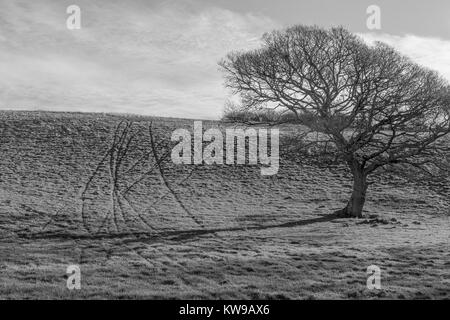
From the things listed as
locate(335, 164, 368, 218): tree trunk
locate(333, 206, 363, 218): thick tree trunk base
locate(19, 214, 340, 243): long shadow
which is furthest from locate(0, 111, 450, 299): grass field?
locate(335, 164, 368, 218): tree trunk

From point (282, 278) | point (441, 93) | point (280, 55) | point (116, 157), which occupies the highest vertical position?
point (280, 55)

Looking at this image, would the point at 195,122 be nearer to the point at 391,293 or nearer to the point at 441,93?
the point at 441,93

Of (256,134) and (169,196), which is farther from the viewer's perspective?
(256,134)

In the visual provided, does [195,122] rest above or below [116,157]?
above

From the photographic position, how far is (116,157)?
4828 centimetres

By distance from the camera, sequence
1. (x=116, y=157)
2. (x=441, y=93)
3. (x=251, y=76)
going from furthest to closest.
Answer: (x=116, y=157) → (x=251, y=76) → (x=441, y=93)

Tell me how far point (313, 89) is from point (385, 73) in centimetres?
427

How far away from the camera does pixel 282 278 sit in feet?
51.9

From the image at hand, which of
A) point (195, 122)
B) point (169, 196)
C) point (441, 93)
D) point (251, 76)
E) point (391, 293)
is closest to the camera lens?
point (391, 293)

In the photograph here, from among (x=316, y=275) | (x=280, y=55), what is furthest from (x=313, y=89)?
(x=316, y=275)

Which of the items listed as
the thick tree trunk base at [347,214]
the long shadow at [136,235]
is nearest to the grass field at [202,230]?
the long shadow at [136,235]

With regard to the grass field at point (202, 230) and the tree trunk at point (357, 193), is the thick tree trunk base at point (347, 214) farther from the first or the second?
the grass field at point (202, 230)

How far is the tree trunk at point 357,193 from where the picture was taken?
30.4 m

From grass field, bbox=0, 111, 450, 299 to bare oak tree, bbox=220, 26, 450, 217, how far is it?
6.09 metres
